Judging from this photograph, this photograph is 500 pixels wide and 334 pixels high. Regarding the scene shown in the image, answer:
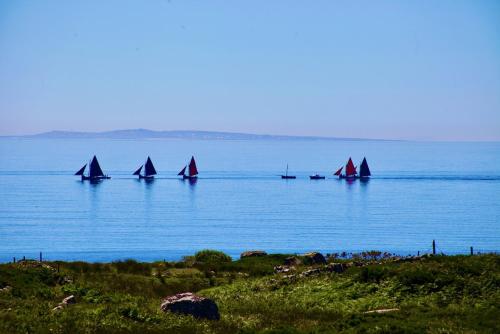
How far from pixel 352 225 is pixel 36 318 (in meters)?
128

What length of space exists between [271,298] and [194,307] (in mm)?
8341

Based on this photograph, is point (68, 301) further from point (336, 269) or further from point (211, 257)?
point (211, 257)

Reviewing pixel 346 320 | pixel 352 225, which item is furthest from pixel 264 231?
pixel 346 320

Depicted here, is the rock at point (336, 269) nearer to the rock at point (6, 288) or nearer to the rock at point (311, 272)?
the rock at point (311, 272)

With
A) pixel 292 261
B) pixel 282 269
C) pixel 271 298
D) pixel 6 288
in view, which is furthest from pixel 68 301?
pixel 292 261

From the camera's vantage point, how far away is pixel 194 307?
2856 cm

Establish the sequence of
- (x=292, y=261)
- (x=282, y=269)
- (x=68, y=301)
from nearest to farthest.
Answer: (x=68, y=301), (x=282, y=269), (x=292, y=261)

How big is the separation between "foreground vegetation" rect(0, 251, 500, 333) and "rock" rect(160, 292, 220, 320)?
1.78 ft

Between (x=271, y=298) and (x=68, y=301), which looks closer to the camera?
(x=68, y=301)

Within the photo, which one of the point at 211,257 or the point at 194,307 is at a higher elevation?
the point at 194,307

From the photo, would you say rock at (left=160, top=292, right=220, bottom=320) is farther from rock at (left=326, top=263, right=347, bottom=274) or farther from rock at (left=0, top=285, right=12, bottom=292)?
rock at (left=326, top=263, right=347, bottom=274)

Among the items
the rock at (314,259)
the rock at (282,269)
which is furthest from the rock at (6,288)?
the rock at (314,259)

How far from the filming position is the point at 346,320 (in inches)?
1068

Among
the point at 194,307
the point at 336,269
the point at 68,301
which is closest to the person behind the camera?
the point at 194,307
